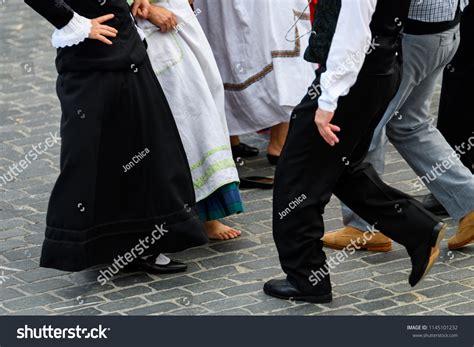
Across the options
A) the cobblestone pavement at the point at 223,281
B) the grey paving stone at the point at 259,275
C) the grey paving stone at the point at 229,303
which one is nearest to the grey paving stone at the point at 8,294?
the cobblestone pavement at the point at 223,281

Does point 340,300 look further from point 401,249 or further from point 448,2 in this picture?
point 448,2

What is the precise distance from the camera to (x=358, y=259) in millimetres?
6293

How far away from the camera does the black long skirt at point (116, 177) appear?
5.87 metres

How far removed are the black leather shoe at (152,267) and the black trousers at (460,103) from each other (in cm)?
187

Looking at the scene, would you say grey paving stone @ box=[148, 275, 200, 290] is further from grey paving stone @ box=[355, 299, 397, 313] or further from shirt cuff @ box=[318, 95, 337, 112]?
shirt cuff @ box=[318, 95, 337, 112]

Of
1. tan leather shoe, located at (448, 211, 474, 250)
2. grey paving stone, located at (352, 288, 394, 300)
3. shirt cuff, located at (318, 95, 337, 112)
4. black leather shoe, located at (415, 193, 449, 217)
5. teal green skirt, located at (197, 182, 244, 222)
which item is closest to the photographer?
shirt cuff, located at (318, 95, 337, 112)

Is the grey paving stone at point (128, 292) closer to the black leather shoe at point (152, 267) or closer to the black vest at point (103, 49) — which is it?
the black leather shoe at point (152, 267)

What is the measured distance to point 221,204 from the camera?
6543 mm

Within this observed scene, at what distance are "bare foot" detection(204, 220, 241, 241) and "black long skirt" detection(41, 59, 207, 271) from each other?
486 mm

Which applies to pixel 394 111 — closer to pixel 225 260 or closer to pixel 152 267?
pixel 225 260

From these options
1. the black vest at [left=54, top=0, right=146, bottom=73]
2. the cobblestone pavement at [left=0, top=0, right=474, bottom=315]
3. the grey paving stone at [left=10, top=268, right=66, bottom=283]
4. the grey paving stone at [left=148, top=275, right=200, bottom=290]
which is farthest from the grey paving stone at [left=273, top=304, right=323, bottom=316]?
the black vest at [left=54, top=0, right=146, bottom=73]

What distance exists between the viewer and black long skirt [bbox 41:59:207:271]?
5.87 metres
